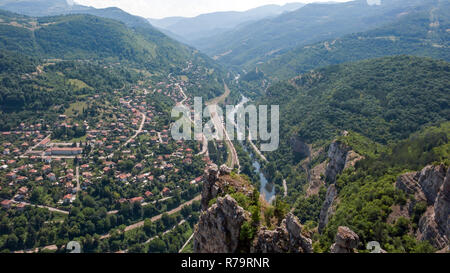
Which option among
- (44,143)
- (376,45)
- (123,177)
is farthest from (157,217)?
(376,45)

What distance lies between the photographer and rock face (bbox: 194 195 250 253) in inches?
728

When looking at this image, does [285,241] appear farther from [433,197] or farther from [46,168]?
[46,168]


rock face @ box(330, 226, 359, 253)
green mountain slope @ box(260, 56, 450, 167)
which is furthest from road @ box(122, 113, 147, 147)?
rock face @ box(330, 226, 359, 253)

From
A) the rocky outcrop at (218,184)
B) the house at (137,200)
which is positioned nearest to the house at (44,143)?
the house at (137,200)

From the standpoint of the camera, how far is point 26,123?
244 feet

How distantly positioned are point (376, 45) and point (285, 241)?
173m

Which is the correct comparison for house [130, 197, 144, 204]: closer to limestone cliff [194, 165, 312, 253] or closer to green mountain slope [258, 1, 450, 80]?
limestone cliff [194, 165, 312, 253]

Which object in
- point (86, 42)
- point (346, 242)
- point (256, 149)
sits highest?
point (86, 42)

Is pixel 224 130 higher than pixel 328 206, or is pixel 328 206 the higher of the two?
pixel 328 206

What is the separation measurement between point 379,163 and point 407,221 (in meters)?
15.1

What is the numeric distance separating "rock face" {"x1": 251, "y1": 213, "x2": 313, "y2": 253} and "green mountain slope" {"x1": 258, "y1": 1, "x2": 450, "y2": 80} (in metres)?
145

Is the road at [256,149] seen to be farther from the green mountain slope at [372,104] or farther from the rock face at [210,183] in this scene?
the rock face at [210,183]

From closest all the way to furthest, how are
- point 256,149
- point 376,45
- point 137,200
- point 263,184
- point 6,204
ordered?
point 6,204 → point 137,200 → point 263,184 → point 256,149 → point 376,45

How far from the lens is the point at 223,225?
1914 cm
